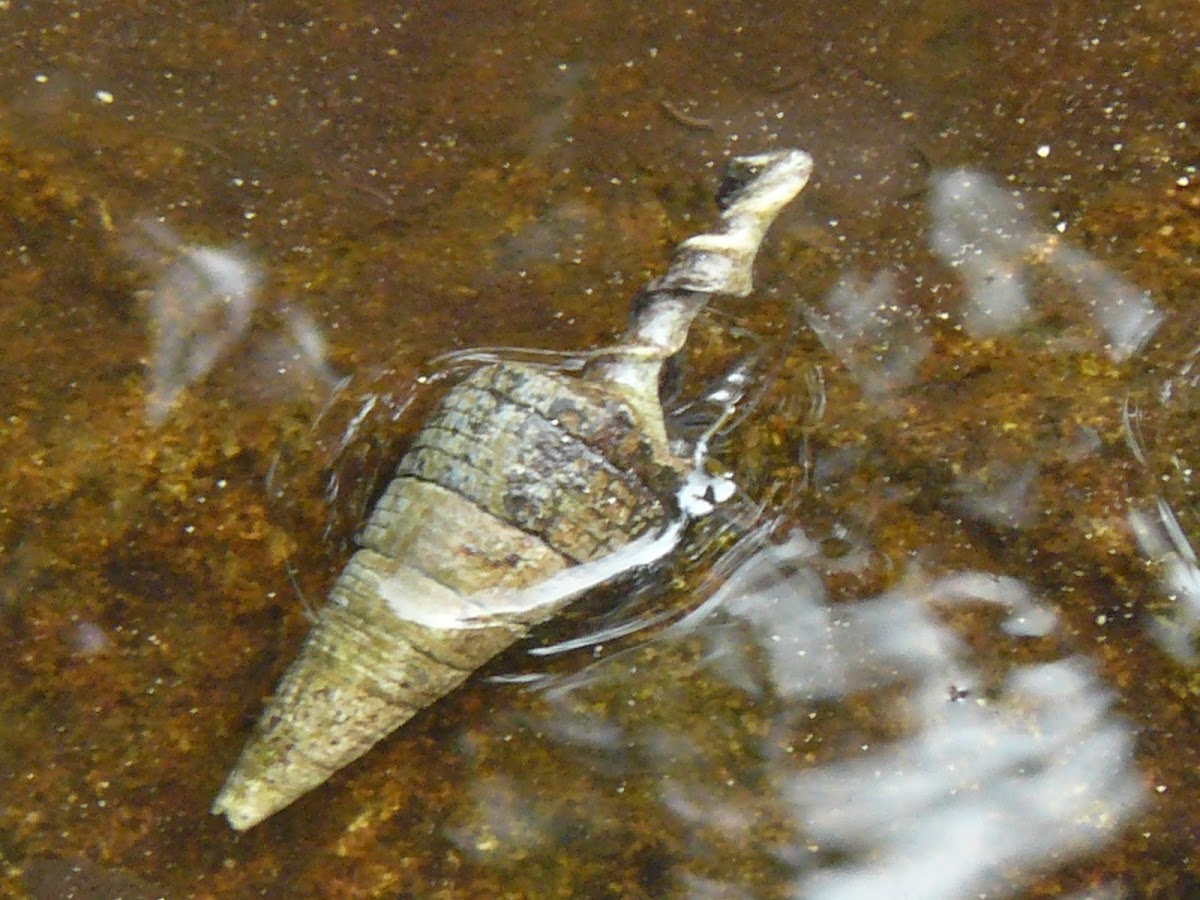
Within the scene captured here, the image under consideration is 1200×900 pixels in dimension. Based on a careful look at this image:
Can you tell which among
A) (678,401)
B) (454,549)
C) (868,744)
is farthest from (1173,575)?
(454,549)

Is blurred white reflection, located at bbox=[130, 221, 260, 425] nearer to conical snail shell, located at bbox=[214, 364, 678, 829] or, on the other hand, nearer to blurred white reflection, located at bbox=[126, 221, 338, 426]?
blurred white reflection, located at bbox=[126, 221, 338, 426]

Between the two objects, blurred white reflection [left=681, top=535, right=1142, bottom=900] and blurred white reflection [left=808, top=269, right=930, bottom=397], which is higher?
blurred white reflection [left=808, top=269, right=930, bottom=397]

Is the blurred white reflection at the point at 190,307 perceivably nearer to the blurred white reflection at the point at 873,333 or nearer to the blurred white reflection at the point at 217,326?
the blurred white reflection at the point at 217,326

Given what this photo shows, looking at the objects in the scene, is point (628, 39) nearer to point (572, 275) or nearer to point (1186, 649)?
point (572, 275)

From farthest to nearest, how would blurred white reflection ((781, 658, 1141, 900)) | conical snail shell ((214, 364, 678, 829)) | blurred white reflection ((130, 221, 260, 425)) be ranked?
blurred white reflection ((130, 221, 260, 425)), blurred white reflection ((781, 658, 1141, 900)), conical snail shell ((214, 364, 678, 829))

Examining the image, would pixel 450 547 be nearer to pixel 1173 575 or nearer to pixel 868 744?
pixel 868 744

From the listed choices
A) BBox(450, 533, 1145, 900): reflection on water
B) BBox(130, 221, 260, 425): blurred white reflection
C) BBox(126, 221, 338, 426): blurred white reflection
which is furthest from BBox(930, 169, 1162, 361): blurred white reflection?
BBox(130, 221, 260, 425): blurred white reflection
